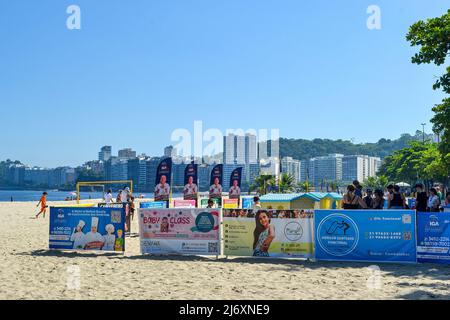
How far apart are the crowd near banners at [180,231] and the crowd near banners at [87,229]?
67 centimetres

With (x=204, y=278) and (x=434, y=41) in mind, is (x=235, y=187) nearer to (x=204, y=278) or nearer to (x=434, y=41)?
(x=434, y=41)

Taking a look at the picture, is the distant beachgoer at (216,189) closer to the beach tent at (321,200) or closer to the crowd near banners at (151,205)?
the beach tent at (321,200)

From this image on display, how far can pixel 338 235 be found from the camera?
11797 mm

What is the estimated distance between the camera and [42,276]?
32.6 feet

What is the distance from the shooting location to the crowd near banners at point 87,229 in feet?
43.2

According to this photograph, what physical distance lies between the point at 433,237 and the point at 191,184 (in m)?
18.3

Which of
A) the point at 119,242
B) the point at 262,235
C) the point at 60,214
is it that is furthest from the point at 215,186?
the point at 262,235

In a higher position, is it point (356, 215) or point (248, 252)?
point (356, 215)

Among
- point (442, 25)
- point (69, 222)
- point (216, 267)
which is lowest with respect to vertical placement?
point (216, 267)

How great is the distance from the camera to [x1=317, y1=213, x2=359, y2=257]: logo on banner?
38.4 feet
